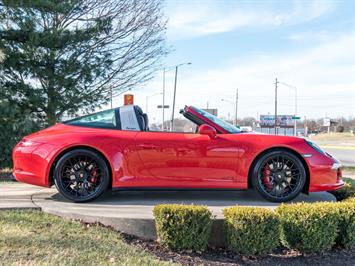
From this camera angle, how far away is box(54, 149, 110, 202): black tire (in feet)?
17.4

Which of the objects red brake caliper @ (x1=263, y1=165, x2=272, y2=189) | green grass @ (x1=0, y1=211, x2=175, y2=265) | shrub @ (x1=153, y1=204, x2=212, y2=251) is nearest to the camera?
green grass @ (x1=0, y1=211, x2=175, y2=265)

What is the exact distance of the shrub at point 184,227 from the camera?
4.11 m

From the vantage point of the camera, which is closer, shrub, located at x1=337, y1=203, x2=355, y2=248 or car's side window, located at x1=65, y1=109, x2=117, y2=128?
shrub, located at x1=337, y1=203, x2=355, y2=248

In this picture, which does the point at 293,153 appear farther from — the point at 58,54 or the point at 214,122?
the point at 58,54

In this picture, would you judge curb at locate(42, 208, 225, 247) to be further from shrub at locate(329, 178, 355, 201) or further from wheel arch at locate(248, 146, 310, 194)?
shrub at locate(329, 178, 355, 201)

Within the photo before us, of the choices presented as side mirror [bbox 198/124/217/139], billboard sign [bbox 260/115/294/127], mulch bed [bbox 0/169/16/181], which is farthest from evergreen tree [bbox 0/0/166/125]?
billboard sign [bbox 260/115/294/127]

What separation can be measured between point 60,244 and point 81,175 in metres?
1.63

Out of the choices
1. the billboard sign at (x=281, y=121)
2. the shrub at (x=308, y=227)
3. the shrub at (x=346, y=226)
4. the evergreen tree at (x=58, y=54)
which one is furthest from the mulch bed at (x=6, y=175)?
the billboard sign at (x=281, y=121)

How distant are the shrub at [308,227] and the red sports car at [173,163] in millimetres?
997

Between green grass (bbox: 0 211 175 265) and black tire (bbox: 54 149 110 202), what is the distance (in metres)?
0.78

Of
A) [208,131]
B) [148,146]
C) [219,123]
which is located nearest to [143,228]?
[148,146]

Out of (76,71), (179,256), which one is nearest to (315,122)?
(76,71)

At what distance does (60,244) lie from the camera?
12.5 feet

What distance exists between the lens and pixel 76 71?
12594 mm
